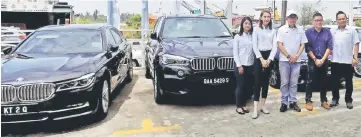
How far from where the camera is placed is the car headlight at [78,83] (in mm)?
4701

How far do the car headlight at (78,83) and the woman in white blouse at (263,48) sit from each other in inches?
92.6

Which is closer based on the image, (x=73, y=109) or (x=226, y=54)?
(x=73, y=109)

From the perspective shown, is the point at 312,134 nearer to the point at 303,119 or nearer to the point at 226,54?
the point at 303,119

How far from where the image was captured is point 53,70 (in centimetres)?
492

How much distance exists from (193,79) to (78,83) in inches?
71.1

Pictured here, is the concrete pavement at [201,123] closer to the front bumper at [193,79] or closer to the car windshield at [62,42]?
the front bumper at [193,79]

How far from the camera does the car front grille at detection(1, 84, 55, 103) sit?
14.9ft

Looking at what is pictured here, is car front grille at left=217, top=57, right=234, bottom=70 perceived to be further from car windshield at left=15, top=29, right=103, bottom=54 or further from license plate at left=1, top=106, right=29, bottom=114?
license plate at left=1, top=106, right=29, bottom=114

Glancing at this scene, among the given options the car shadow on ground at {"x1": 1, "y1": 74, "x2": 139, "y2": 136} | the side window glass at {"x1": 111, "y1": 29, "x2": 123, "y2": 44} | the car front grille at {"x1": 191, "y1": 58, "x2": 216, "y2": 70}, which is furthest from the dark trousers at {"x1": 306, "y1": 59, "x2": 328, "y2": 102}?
the side window glass at {"x1": 111, "y1": 29, "x2": 123, "y2": 44}

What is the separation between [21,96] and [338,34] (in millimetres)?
4703

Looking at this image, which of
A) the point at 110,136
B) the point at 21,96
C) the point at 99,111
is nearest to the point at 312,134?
the point at 110,136

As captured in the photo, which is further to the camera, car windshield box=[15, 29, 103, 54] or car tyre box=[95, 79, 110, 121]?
car windshield box=[15, 29, 103, 54]

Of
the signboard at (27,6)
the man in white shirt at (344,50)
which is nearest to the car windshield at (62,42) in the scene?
the man in white shirt at (344,50)

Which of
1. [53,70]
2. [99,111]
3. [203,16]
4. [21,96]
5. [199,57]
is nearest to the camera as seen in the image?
[21,96]
